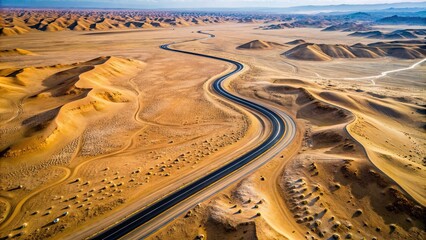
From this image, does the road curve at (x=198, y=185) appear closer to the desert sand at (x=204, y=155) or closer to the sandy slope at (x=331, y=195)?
the desert sand at (x=204, y=155)

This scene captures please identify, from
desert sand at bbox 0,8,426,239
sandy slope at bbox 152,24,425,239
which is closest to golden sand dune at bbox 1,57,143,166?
desert sand at bbox 0,8,426,239

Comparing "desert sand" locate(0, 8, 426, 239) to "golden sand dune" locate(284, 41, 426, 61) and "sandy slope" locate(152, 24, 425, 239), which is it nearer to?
"sandy slope" locate(152, 24, 425, 239)

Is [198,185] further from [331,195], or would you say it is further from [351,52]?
[351,52]

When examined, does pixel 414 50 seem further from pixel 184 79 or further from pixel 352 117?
pixel 184 79

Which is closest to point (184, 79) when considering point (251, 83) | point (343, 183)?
point (251, 83)

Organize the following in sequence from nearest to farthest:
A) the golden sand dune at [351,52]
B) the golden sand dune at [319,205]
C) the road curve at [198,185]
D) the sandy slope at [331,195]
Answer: the golden sand dune at [319,205] → the sandy slope at [331,195] → the road curve at [198,185] → the golden sand dune at [351,52]

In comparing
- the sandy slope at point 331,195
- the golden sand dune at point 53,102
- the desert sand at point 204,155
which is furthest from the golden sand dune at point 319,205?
the golden sand dune at point 53,102

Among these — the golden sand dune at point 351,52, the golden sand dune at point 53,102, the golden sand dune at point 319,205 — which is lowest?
the golden sand dune at point 53,102

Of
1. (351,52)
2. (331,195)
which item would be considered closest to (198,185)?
(331,195)
